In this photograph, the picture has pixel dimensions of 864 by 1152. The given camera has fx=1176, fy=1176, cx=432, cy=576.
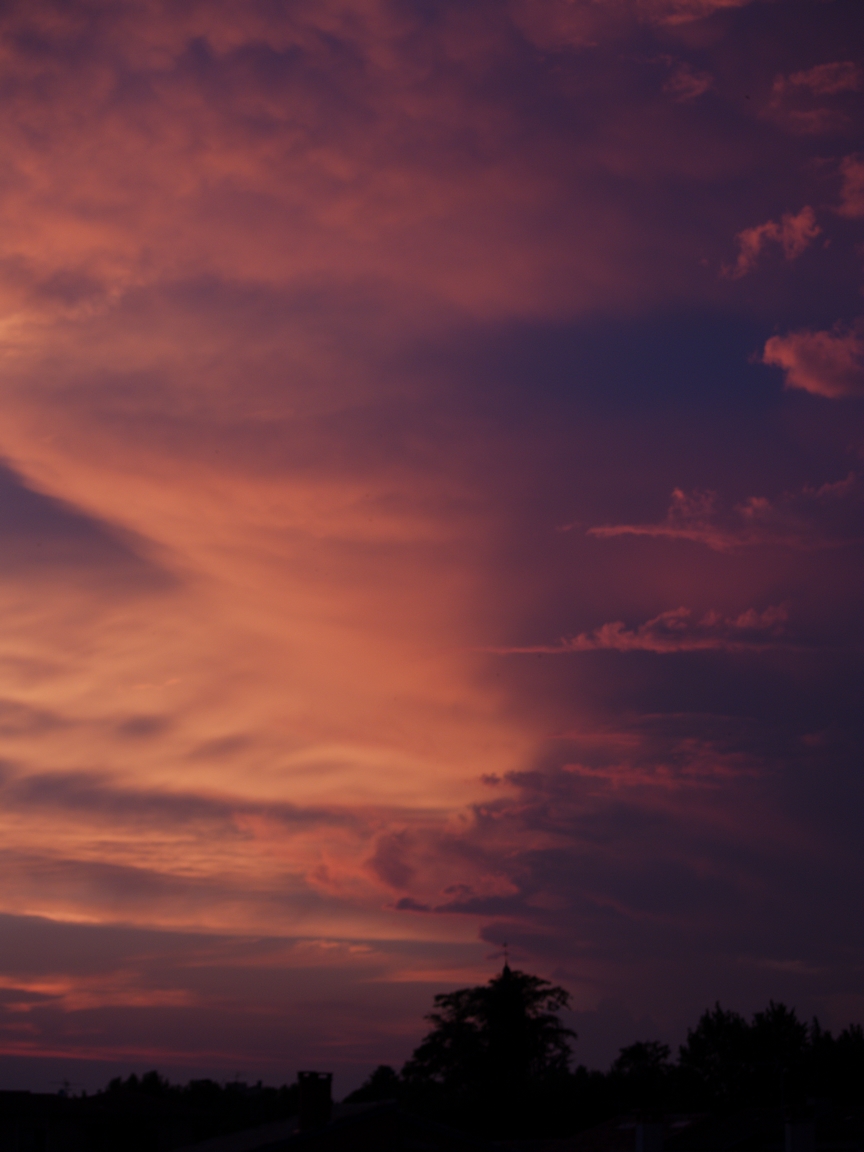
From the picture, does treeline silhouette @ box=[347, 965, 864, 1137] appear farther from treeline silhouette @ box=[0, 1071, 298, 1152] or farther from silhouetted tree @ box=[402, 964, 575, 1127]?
treeline silhouette @ box=[0, 1071, 298, 1152]

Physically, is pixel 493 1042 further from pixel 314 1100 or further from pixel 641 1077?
pixel 314 1100

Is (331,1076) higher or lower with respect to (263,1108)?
higher

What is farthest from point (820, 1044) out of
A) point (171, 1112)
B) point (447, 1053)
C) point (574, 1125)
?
point (171, 1112)

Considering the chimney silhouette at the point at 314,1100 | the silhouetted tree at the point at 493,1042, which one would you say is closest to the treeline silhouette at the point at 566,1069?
the silhouetted tree at the point at 493,1042

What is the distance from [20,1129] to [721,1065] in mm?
76217

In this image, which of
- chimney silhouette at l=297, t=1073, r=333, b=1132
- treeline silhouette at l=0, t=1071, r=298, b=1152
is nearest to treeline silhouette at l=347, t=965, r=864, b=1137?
treeline silhouette at l=0, t=1071, r=298, b=1152

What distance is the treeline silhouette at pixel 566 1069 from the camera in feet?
313

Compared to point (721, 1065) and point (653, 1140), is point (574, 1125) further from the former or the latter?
point (653, 1140)

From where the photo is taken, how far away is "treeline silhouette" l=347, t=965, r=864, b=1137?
9531 centimetres

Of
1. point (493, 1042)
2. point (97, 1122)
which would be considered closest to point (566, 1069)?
point (493, 1042)

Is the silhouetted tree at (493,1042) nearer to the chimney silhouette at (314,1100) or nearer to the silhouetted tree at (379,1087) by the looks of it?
the silhouetted tree at (379,1087)

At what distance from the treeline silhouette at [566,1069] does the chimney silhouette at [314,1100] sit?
5414 centimetres

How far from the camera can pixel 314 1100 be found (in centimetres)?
4359

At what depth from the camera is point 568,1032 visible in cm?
11675
